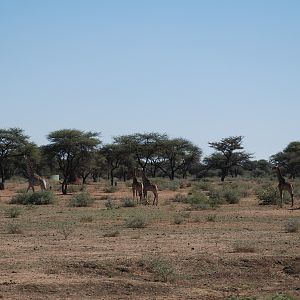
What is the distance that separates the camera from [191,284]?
12922 mm

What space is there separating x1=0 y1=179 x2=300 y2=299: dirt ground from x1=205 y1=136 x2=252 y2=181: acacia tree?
174 feet

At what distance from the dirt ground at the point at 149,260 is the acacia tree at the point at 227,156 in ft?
174

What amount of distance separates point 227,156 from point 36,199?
1913 inches

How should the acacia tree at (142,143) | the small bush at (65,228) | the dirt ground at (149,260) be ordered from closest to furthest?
the dirt ground at (149,260)
the small bush at (65,228)
the acacia tree at (142,143)

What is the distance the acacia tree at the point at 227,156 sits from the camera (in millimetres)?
78875

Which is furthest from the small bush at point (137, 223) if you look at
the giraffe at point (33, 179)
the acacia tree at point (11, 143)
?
the acacia tree at point (11, 143)

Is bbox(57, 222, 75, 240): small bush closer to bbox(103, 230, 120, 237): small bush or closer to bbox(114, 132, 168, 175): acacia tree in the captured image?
bbox(103, 230, 120, 237): small bush

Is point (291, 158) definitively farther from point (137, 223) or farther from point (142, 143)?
point (137, 223)

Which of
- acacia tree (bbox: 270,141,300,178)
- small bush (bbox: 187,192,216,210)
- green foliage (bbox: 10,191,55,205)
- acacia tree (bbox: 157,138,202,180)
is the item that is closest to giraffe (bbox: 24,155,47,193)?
green foliage (bbox: 10,191,55,205)

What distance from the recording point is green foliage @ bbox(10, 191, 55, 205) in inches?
1356

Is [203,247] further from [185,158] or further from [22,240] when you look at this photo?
[185,158]

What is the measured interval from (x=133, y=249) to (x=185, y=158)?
64735mm

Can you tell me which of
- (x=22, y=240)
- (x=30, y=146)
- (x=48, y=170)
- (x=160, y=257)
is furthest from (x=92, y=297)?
(x=48, y=170)

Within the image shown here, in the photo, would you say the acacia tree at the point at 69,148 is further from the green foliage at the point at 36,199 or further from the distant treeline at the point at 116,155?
the green foliage at the point at 36,199
